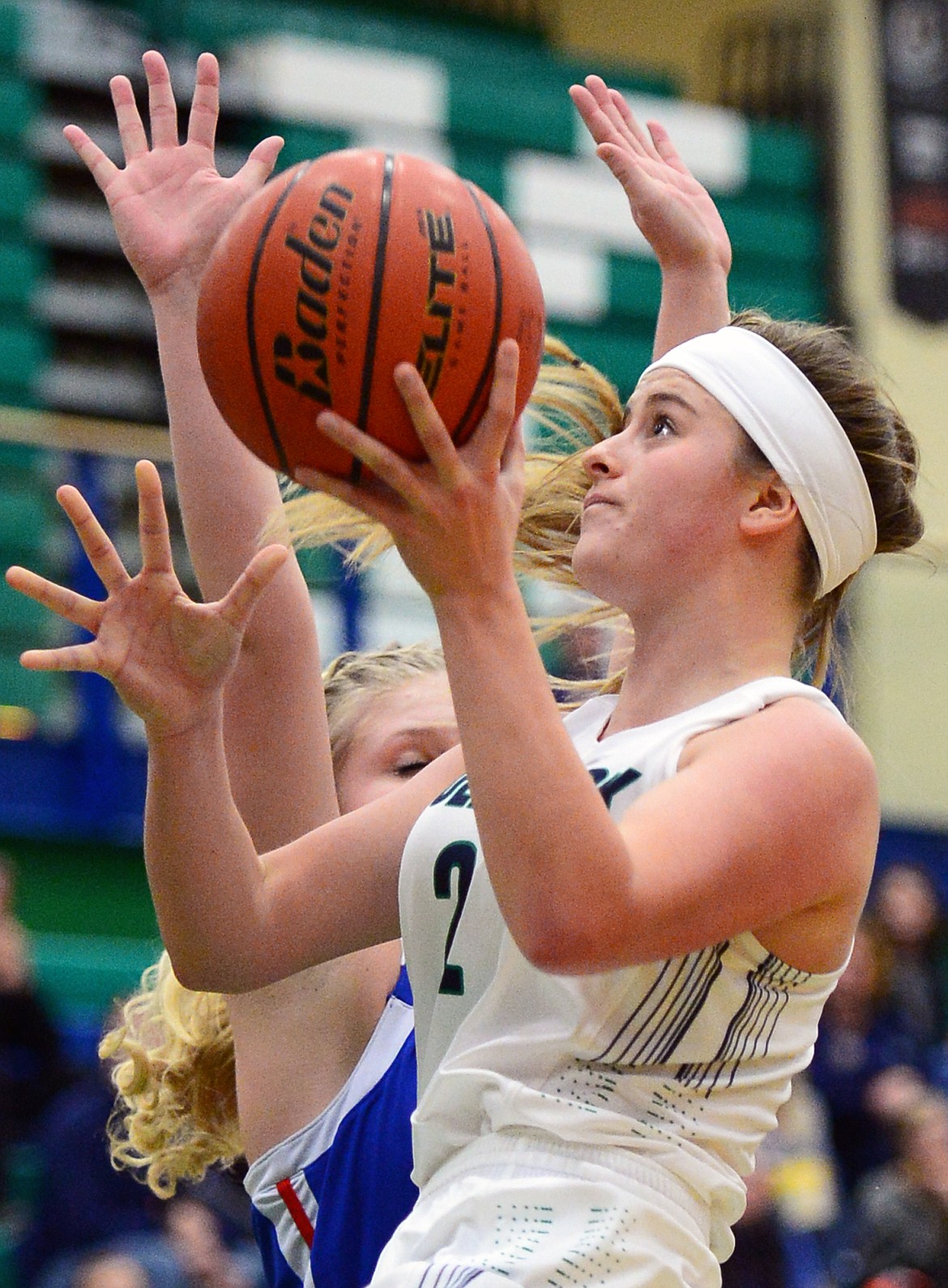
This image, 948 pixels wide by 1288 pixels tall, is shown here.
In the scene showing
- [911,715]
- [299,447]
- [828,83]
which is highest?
[299,447]

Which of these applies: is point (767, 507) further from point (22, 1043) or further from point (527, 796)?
point (22, 1043)

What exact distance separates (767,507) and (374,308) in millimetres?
616

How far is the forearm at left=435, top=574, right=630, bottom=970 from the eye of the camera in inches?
74.0

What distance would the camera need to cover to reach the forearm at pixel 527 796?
1.88m

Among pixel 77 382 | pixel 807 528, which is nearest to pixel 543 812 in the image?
pixel 807 528

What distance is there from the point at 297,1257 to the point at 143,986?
2.95ft

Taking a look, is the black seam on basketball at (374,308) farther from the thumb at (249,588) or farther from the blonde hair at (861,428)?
the blonde hair at (861,428)

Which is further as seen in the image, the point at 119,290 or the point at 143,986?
the point at 119,290

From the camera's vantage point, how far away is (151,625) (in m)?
2.41

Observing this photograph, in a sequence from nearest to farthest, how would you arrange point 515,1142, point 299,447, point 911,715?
1. point 299,447
2. point 515,1142
3. point 911,715

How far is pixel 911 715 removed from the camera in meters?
10.3

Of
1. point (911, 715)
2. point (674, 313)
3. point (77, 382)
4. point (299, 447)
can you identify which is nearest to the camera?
point (299, 447)

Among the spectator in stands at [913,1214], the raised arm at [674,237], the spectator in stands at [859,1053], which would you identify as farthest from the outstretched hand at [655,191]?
the spectator in stands at [859,1053]

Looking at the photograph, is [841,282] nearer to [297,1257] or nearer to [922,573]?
[922,573]
